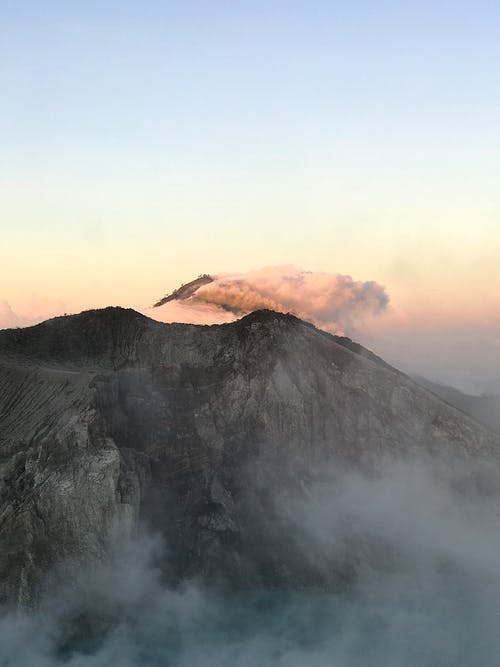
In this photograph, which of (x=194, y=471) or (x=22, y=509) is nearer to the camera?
(x=22, y=509)

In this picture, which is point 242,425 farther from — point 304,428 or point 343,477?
point 343,477

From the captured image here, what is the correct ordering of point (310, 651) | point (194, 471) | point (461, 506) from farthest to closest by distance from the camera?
point (461, 506) < point (194, 471) < point (310, 651)

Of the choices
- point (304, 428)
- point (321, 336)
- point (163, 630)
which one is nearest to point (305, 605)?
point (163, 630)

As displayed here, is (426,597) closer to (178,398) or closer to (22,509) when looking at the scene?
(178,398)

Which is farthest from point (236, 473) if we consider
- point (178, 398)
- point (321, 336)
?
point (321, 336)

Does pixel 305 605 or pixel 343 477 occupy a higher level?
pixel 343 477

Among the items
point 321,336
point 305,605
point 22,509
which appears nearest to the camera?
point 22,509

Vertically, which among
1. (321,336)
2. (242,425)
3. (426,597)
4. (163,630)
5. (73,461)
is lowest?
(163,630)
